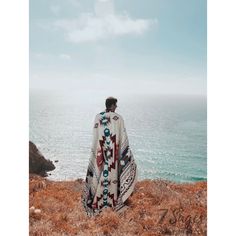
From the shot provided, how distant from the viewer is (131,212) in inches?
134

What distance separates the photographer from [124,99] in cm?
352

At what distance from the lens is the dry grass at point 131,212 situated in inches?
129

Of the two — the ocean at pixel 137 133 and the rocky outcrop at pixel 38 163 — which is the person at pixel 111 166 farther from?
the rocky outcrop at pixel 38 163

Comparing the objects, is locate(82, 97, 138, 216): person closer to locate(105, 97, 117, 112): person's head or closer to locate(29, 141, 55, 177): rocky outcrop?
locate(105, 97, 117, 112): person's head

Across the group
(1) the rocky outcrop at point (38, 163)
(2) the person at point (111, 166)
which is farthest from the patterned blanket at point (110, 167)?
(1) the rocky outcrop at point (38, 163)

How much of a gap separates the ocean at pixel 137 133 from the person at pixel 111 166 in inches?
2.9

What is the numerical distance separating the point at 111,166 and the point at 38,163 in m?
0.64

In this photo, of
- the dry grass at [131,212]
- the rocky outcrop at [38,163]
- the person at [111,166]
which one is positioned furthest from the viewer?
the rocky outcrop at [38,163]

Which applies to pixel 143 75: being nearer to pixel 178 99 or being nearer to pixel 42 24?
pixel 178 99

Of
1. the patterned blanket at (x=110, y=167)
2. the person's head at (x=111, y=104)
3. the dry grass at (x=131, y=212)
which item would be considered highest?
the person's head at (x=111, y=104)

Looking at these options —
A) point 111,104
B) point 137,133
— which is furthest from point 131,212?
point 111,104
